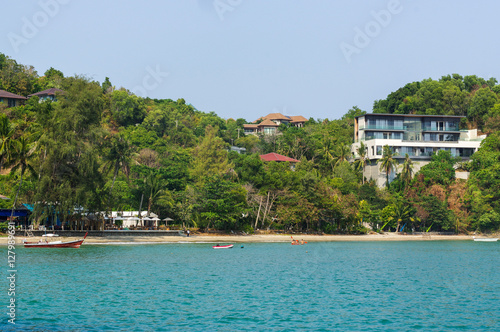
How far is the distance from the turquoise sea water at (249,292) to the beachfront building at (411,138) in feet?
156

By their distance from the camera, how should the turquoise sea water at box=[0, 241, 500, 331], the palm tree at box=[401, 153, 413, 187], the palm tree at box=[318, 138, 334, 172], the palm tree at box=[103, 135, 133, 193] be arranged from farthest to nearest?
1. the palm tree at box=[318, 138, 334, 172]
2. the palm tree at box=[401, 153, 413, 187]
3. the palm tree at box=[103, 135, 133, 193]
4. the turquoise sea water at box=[0, 241, 500, 331]

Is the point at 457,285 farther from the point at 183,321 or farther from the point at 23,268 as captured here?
the point at 23,268

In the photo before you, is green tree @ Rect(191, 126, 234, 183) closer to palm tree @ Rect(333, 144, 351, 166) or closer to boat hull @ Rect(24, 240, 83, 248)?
palm tree @ Rect(333, 144, 351, 166)

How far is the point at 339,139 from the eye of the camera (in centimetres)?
11575

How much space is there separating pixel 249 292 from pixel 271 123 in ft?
439

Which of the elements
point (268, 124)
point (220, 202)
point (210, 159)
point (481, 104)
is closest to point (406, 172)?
point (481, 104)

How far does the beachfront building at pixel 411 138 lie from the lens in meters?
102

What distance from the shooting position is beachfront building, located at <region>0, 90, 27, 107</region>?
104 meters

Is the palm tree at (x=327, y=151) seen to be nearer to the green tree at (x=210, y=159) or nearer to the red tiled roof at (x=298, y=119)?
the green tree at (x=210, y=159)

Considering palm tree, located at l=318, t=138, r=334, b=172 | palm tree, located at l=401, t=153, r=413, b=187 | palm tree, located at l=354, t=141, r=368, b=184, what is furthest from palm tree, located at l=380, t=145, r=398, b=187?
palm tree, located at l=318, t=138, r=334, b=172

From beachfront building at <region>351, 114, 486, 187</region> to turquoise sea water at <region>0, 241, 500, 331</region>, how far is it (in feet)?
156

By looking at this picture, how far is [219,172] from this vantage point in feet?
290

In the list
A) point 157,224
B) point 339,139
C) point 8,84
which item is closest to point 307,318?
point 157,224

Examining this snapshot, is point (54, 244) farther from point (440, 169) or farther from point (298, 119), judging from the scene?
point (298, 119)
